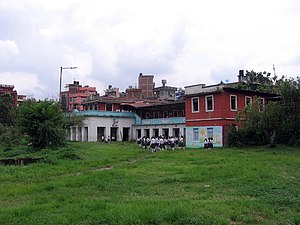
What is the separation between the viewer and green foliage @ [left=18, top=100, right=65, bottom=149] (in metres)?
31.5

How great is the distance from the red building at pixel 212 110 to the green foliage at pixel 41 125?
1417 centimetres

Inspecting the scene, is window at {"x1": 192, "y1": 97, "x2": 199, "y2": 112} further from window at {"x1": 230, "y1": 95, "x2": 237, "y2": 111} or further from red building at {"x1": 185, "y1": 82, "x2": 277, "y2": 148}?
window at {"x1": 230, "y1": 95, "x2": 237, "y2": 111}

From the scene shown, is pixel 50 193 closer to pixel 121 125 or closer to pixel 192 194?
pixel 192 194

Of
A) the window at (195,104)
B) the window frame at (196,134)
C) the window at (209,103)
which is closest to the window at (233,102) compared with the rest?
the window at (209,103)

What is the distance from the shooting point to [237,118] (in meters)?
35.2

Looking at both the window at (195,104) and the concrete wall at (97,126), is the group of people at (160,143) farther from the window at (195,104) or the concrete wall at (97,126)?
the concrete wall at (97,126)

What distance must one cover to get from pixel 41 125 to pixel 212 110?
54.7 feet

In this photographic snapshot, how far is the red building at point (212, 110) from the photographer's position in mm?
36406

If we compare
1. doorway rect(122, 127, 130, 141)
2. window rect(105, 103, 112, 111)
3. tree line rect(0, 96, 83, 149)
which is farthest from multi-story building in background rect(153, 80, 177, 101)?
tree line rect(0, 96, 83, 149)

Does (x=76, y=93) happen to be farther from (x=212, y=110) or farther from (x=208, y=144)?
(x=208, y=144)

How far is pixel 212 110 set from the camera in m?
37.2

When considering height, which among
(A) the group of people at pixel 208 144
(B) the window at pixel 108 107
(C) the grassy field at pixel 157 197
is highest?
(B) the window at pixel 108 107

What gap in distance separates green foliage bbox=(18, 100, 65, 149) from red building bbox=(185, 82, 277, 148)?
558 inches

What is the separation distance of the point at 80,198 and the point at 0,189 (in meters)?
3.98
